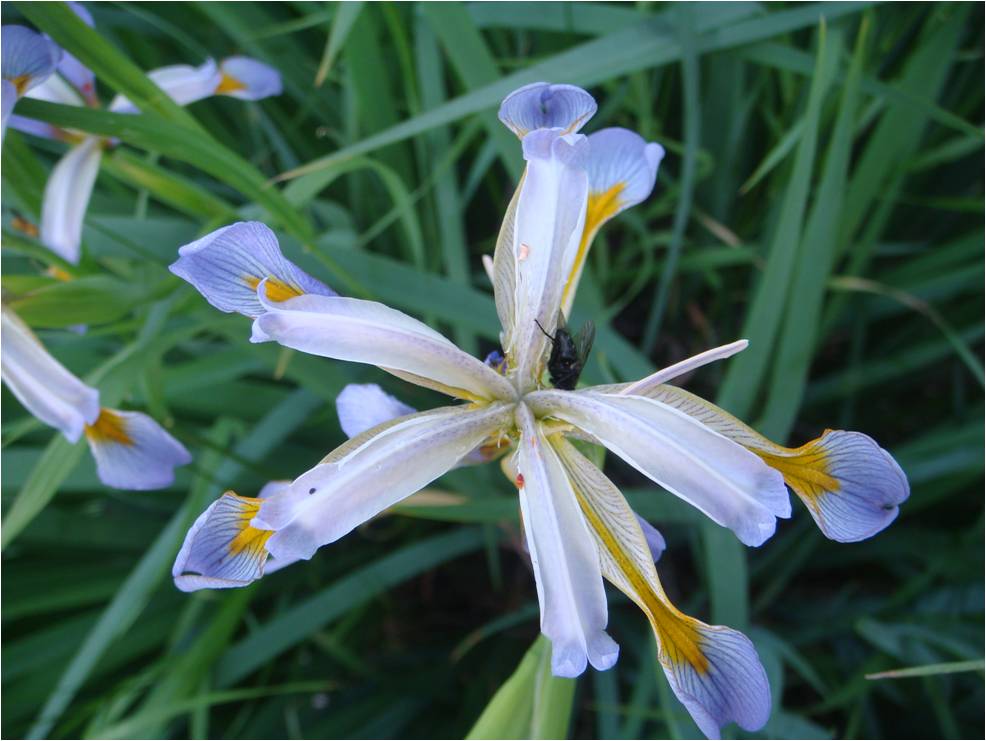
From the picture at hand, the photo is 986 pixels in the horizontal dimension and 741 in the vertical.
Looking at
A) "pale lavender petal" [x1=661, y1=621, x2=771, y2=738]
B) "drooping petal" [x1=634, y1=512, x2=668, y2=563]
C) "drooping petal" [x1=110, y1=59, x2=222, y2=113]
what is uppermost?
"drooping petal" [x1=110, y1=59, x2=222, y2=113]

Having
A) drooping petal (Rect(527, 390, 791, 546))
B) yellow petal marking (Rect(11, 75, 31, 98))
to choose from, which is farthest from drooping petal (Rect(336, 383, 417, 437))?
yellow petal marking (Rect(11, 75, 31, 98))

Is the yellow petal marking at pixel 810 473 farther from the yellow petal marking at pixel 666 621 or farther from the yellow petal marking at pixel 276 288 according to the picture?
the yellow petal marking at pixel 276 288

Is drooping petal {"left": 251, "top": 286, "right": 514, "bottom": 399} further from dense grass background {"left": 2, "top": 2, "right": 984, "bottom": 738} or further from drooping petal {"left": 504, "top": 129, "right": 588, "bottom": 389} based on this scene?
dense grass background {"left": 2, "top": 2, "right": 984, "bottom": 738}

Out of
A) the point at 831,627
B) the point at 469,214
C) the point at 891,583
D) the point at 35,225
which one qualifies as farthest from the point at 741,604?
the point at 35,225

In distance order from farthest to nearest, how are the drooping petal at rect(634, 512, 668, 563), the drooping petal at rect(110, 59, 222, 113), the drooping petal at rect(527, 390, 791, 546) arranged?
the drooping petal at rect(110, 59, 222, 113) → the drooping petal at rect(634, 512, 668, 563) → the drooping petal at rect(527, 390, 791, 546)

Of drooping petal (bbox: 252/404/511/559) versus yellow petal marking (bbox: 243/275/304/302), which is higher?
yellow petal marking (bbox: 243/275/304/302)

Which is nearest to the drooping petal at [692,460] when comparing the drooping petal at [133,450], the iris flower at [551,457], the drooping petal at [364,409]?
the iris flower at [551,457]
